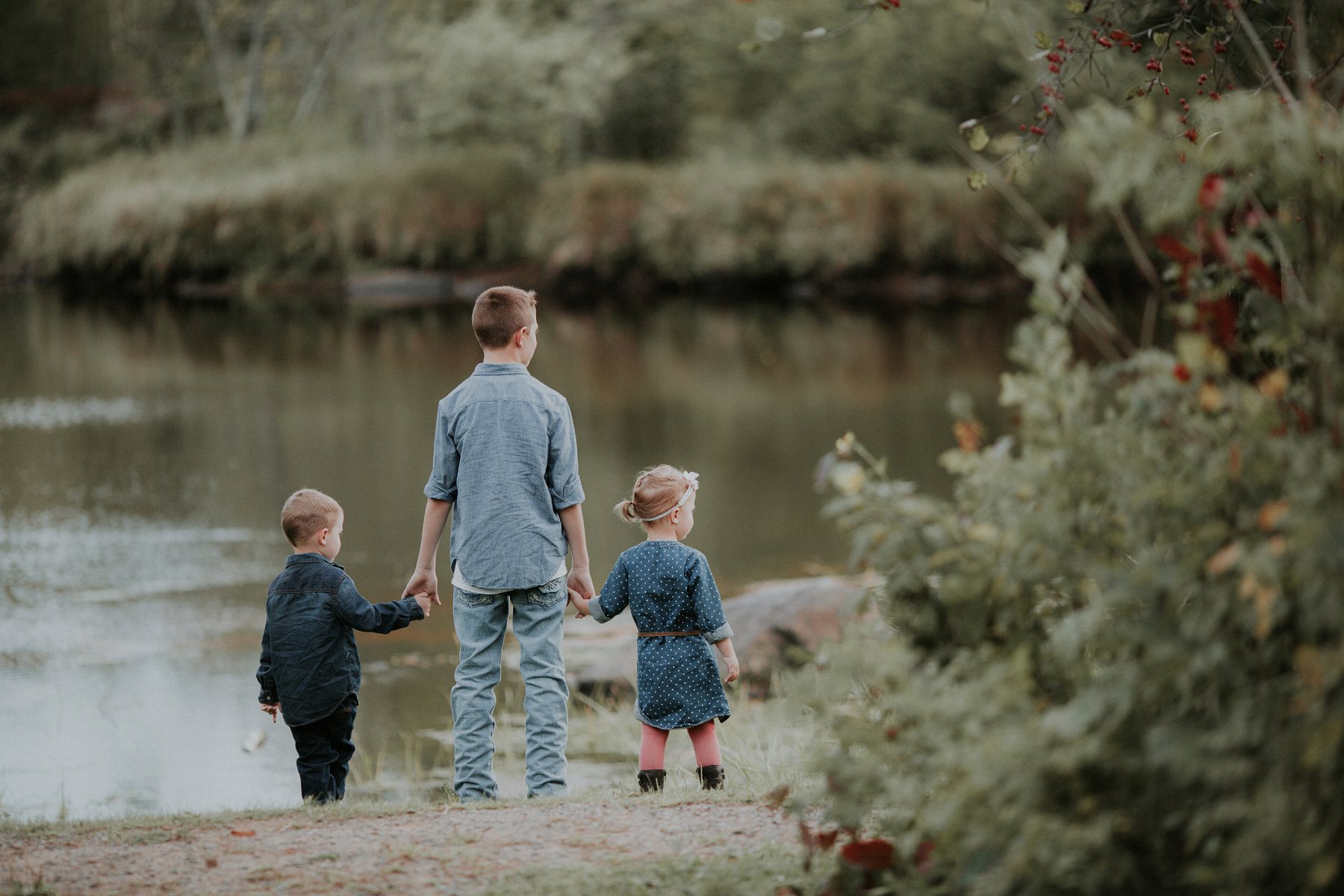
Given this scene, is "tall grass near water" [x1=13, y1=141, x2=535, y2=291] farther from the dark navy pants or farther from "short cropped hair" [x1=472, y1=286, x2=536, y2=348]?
the dark navy pants

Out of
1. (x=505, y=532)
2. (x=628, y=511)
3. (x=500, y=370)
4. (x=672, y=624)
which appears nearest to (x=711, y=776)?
(x=672, y=624)

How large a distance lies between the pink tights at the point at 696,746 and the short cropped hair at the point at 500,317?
1290mm

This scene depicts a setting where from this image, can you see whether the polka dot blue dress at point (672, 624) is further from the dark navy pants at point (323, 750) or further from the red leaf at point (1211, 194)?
the red leaf at point (1211, 194)

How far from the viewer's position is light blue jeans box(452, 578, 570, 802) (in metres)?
4.37

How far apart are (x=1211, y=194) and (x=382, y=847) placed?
2.33 meters

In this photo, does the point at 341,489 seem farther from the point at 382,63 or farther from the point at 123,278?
the point at 382,63

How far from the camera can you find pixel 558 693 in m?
4.44

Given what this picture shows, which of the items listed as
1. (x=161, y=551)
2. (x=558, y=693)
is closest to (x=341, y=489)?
(x=161, y=551)

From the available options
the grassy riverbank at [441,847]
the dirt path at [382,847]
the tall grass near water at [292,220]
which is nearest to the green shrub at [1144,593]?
the grassy riverbank at [441,847]

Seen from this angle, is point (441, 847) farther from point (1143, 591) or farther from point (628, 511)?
point (1143, 591)

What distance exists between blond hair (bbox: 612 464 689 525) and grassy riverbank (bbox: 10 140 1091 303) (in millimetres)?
24255

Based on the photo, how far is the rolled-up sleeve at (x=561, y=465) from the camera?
4375 millimetres

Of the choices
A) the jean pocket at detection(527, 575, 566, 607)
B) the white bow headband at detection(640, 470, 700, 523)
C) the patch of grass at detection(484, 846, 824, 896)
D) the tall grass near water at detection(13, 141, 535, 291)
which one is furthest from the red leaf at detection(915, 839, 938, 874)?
the tall grass near water at detection(13, 141, 535, 291)

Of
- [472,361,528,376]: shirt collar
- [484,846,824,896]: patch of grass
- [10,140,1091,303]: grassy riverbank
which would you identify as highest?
[10,140,1091,303]: grassy riverbank
